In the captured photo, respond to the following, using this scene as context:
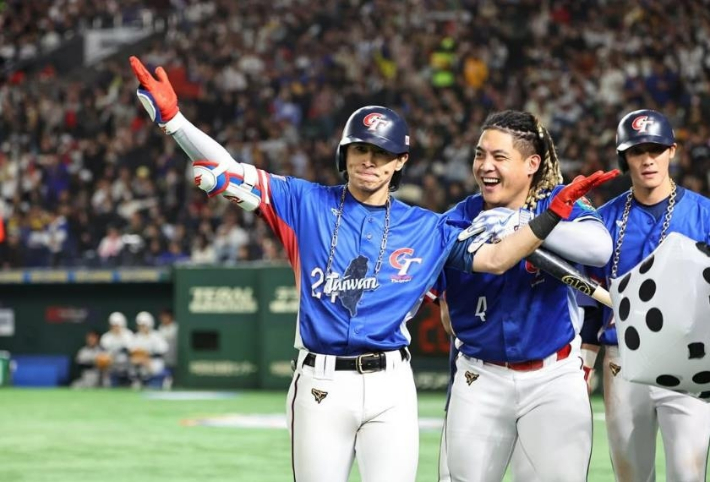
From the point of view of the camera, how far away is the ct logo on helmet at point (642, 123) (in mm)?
5484

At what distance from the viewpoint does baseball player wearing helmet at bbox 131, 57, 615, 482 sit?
4473mm

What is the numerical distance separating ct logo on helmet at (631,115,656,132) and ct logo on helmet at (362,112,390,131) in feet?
4.81

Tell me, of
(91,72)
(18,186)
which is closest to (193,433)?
(18,186)

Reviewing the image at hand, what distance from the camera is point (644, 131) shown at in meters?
5.47

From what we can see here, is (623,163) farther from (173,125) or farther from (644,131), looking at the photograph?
(173,125)

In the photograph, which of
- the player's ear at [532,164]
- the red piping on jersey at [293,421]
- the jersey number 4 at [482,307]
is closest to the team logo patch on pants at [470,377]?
the jersey number 4 at [482,307]

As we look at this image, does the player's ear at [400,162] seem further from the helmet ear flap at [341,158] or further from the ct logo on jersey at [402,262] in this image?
the ct logo on jersey at [402,262]

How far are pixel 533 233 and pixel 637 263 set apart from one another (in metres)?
1.21

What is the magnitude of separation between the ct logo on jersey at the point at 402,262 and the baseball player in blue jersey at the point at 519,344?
0.33 metres

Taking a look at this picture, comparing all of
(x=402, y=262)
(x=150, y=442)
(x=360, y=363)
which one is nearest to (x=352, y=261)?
(x=402, y=262)

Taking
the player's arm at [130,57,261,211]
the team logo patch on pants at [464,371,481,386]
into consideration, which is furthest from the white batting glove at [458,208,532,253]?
the player's arm at [130,57,261,211]

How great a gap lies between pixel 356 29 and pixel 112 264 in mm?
7243

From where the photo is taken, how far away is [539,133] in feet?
16.2

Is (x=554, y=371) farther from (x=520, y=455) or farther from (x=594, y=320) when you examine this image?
(x=594, y=320)
